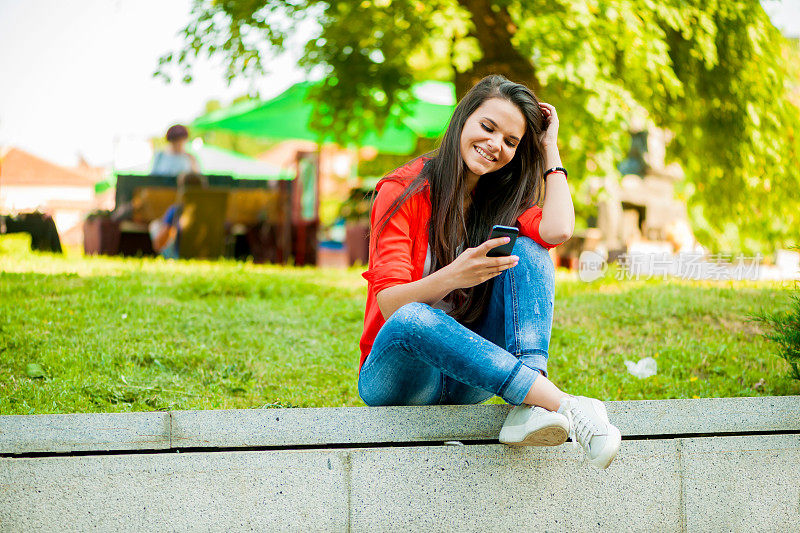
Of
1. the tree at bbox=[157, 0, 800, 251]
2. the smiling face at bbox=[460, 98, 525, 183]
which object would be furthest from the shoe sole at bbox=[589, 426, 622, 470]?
the tree at bbox=[157, 0, 800, 251]

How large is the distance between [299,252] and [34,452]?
675 centimetres

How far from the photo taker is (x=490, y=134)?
290 cm

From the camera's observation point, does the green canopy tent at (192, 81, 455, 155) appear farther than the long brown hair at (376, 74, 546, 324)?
Yes

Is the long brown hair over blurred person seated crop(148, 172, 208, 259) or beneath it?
over

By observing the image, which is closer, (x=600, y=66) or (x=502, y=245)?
(x=502, y=245)

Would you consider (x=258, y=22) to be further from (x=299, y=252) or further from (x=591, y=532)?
(x=591, y=532)

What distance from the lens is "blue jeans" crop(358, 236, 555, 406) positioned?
2.47 m

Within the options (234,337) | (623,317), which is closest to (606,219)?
(623,317)

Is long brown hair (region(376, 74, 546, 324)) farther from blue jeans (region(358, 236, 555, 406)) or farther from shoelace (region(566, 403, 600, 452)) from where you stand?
shoelace (region(566, 403, 600, 452))

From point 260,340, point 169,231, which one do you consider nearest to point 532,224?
point 260,340

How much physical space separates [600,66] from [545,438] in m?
5.44

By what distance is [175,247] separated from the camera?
8.54m

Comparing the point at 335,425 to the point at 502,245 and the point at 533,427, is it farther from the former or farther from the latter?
the point at 502,245

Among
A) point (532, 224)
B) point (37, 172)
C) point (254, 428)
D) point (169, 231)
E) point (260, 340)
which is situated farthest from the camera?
point (37, 172)
